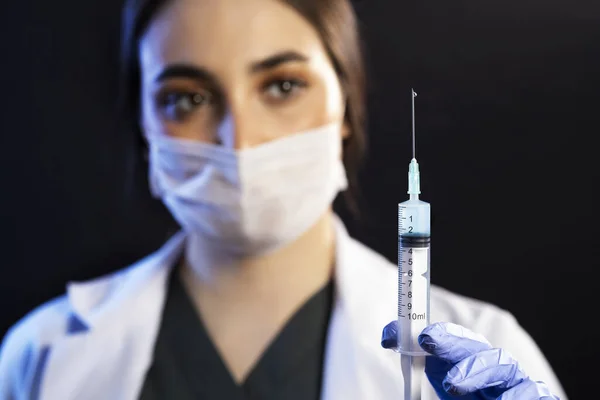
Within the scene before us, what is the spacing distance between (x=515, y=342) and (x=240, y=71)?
660 mm

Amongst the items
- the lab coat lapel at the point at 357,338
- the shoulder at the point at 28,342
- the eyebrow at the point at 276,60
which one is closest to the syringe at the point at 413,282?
the lab coat lapel at the point at 357,338

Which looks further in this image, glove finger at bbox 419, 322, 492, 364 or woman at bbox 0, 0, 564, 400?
woman at bbox 0, 0, 564, 400

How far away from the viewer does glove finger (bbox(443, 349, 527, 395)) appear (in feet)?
2.62

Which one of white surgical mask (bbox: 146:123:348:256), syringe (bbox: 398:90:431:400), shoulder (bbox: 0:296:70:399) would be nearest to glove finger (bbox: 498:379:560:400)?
syringe (bbox: 398:90:431:400)

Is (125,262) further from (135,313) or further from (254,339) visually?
(254,339)

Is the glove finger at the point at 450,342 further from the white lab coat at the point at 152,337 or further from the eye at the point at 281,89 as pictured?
the eye at the point at 281,89

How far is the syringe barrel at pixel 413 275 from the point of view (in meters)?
0.82

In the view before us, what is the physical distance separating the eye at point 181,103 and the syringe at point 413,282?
1.51 feet

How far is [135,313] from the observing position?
1197mm

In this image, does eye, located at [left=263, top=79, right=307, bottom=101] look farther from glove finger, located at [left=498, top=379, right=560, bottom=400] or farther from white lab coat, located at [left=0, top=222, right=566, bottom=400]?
glove finger, located at [left=498, top=379, right=560, bottom=400]

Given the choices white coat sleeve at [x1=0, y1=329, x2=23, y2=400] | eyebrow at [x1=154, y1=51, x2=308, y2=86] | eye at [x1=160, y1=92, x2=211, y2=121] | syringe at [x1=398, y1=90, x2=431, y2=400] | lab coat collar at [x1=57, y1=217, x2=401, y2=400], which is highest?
eyebrow at [x1=154, y1=51, x2=308, y2=86]

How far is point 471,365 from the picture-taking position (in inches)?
32.0

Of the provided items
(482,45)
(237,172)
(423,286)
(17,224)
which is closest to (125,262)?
(17,224)

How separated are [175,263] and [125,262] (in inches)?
4.2
